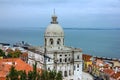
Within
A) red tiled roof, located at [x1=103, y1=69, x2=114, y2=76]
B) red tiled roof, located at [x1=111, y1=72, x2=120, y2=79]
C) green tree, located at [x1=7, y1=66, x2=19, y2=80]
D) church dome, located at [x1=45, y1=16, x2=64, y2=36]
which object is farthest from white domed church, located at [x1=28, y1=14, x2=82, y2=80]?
green tree, located at [x1=7, y1=66, x2=19, y2=80]

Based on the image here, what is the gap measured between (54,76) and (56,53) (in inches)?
808

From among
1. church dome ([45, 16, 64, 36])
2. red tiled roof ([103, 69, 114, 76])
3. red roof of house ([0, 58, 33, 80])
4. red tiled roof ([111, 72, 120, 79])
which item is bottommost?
red tiled roof ([111, 72, 120, 79])

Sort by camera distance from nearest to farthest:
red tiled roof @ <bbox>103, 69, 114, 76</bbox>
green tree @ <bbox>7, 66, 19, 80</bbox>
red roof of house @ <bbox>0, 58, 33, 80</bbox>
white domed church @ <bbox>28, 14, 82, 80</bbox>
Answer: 1. green tree @ <bbox>7, 66, 19, 80</bbox>
2. red roof of house @ <bbox>0, 58, 33, 80</bbox>
3. white domed church @ <bbox>28, 14, 82, 80</bbox>
4. red tiled roof @ <bbox>103, 69, 114, 76</bbox>

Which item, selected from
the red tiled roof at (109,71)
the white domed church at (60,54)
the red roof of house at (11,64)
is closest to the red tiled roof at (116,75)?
the red tiled roof at (109,71)

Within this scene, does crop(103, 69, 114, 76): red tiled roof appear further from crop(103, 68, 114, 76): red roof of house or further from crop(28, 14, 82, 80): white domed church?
crop(28, 14, 82, 80): white domed church

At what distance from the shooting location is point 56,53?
52562 millimetres

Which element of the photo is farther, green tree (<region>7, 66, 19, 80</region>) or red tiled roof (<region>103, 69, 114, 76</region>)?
red tiled roof (<region>103, 69, 114, 76</region>)

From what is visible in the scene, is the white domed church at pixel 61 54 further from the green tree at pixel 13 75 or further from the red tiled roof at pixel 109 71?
the green tree at pixel 13 75

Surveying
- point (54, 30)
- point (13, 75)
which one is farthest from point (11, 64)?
point (13, 75)

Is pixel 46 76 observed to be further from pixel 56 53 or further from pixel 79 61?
pixel 79 61

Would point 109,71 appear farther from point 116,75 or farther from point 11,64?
point 11,64

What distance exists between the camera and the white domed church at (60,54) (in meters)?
52.6

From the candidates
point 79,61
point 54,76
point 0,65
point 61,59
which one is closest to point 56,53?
point 61,59

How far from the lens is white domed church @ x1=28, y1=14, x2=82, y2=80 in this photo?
52.6 meters
